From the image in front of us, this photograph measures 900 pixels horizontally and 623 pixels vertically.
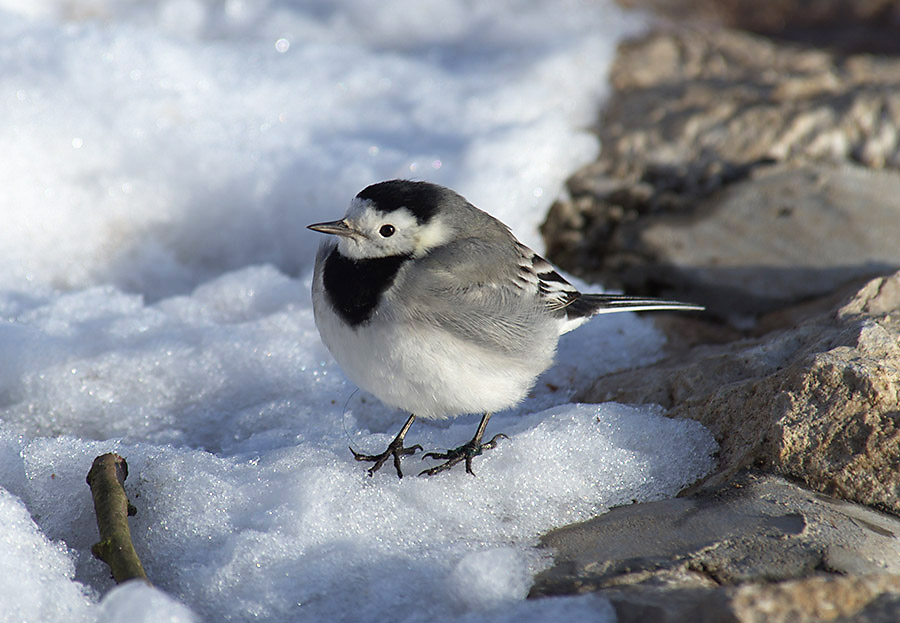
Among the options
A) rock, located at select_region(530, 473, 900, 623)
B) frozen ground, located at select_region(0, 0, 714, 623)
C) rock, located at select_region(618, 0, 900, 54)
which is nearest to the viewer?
rock, located at select_region(530, 473, 900, 623)

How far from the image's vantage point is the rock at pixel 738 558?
2262 mm

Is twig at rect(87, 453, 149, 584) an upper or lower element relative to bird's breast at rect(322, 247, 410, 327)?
lower

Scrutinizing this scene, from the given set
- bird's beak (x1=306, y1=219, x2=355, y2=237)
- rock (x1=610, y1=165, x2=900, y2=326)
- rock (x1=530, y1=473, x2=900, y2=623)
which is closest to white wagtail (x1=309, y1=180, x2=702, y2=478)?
bird's beak (x1=306, y1=219, x2=355, y2=237)

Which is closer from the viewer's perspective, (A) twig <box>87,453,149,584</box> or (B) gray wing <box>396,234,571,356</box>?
(A) twig <box>87,453,149,584</box>

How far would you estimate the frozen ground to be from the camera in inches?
112

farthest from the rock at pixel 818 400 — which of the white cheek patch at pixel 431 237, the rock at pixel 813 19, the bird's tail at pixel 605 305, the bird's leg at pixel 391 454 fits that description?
the rock at pixel 813 19

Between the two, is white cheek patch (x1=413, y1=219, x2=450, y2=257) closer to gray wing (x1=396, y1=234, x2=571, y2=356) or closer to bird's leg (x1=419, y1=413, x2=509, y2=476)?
gray wing (x1=396, y1=234, x2=571, y2=356)

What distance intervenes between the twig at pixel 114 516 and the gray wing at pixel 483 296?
1.23 meters

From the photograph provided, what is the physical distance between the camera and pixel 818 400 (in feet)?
10.6

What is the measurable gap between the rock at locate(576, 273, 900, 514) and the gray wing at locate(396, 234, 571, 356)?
2.26ft

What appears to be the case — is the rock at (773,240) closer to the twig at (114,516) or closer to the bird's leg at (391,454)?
the bird's leg at (391,454)

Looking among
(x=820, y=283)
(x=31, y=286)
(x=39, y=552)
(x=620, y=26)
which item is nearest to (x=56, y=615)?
(x=39, y=552)

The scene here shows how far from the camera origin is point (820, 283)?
16.9 feet

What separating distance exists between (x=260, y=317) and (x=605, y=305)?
202 cm
